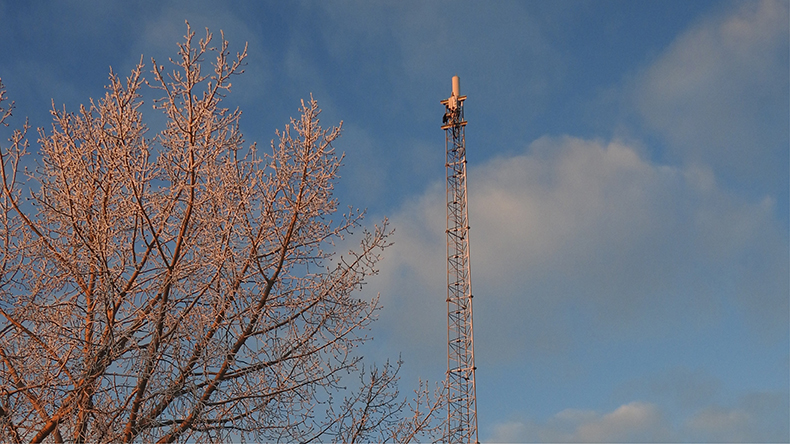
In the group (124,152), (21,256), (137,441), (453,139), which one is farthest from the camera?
(453,139)

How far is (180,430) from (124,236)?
7.49ft

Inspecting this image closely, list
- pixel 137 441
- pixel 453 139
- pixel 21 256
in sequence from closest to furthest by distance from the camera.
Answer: pixel 137 441, pixel 21 256, pixel 453 139

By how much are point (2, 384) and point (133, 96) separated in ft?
11.0

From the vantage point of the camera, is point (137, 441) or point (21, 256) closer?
point (137, 441)

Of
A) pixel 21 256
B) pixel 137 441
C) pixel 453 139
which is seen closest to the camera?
pixel 137 441

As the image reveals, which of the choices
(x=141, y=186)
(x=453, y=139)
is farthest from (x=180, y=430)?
(x=453, y=139)

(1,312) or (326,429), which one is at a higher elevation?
(1,312)

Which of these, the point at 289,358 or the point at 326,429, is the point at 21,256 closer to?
the point at 289,358

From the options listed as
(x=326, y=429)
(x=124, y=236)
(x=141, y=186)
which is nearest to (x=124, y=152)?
(x=141, y=186)

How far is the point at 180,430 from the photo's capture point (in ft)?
25.6

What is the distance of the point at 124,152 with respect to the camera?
8.27 m

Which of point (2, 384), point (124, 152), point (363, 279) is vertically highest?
point (124, 152)

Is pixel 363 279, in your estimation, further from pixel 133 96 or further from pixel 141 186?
pixel 133 96

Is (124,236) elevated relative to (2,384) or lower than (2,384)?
elevated
